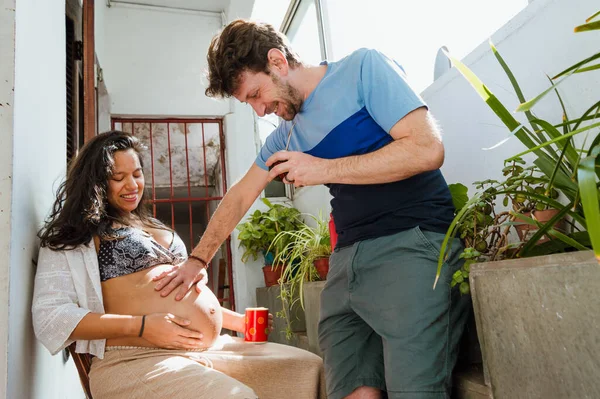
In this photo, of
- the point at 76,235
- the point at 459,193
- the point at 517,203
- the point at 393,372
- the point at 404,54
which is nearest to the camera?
the point at 393,372

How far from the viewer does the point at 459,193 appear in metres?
1.52

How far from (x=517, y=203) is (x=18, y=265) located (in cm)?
138

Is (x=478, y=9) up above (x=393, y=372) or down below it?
above

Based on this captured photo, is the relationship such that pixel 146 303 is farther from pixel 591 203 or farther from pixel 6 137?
pixel 591 203

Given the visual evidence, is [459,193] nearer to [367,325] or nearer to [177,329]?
[367,325]

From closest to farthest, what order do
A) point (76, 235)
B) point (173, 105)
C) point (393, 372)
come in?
point (393, 372) → point (76, 235) → point (173, 105)

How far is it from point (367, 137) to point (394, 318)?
0.52 meters

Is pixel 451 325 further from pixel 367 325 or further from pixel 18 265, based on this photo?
pixel 18 265

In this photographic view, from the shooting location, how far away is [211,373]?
1256 mm

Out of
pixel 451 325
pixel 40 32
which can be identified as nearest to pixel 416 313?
pixel 451 325

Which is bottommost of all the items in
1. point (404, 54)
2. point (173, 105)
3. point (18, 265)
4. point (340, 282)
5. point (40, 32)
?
point (340, 282)

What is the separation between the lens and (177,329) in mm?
1386

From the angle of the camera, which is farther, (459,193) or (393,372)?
(459,193)

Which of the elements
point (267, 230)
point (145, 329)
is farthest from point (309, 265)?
A: point (145, 329)
